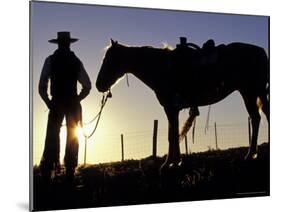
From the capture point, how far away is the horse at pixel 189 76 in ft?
15.5

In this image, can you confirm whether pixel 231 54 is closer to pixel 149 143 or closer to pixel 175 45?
pixel 175 45

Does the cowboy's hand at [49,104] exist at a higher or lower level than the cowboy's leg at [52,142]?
higher

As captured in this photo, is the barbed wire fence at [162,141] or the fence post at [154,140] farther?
the fence post at [154,140]

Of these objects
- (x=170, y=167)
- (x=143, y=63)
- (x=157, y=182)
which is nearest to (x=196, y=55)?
(x=143, y=63)

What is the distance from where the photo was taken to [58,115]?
4512mm

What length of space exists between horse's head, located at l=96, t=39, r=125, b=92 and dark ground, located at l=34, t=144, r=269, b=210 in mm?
604

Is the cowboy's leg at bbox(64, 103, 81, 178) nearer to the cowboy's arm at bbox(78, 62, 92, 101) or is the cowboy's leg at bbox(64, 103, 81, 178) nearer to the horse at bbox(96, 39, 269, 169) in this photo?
the cowboy's arm at bbox(78, 62, 92, 101)

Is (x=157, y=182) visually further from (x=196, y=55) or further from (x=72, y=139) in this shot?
(x=196, y=55)

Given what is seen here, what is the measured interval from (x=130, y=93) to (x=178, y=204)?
95 centimetres

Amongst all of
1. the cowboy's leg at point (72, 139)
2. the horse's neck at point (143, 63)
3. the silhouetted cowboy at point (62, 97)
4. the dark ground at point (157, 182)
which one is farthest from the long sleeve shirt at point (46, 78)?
the dark ground at point (157, 182)

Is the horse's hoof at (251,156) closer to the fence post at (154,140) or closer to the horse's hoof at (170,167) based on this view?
the horse's hoof at (170,167)

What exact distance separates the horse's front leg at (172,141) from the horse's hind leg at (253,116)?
643 mm

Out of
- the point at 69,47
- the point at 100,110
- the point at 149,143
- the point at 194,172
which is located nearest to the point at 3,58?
the point at 69,47

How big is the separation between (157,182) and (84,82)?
964 mm
